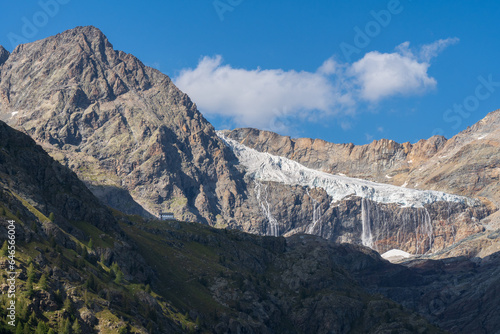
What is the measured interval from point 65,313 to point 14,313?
68.0 ft

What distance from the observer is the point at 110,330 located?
200 metres

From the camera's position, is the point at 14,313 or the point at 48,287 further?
the point at 48,287

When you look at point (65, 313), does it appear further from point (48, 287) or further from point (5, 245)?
point (5, 245)

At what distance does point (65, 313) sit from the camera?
192 m

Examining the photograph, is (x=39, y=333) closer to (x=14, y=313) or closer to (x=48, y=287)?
(x=14, y=313)

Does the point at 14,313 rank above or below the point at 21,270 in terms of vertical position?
below

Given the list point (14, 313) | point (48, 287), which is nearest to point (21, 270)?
point (48, 287)

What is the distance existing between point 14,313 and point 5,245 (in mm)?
31105

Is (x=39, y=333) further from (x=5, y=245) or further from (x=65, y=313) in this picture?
(x=5, y=245)

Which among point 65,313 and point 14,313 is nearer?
point 14,313

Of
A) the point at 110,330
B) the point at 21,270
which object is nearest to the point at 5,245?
the point at 21,270

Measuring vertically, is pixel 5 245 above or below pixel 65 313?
above

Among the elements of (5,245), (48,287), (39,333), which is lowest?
(39,333)

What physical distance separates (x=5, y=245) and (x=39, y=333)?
36.6 metres
